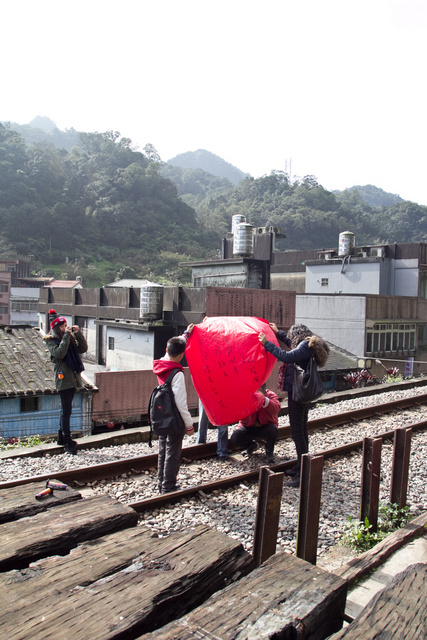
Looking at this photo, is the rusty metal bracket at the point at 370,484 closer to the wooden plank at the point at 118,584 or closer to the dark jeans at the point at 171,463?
the dark jeans at the point at 171,463

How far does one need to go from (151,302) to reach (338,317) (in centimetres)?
1316

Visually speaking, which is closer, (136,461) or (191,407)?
(136,461)

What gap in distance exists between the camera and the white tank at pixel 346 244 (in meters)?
39.2

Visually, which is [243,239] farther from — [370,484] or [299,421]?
[370,484]

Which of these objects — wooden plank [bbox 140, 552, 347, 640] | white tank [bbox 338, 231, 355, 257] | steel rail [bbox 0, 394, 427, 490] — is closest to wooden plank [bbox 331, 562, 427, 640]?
wooden plank [bbox 140, 552, 347, 640]

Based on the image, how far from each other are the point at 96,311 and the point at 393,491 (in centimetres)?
2476

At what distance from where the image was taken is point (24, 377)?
1434 cm

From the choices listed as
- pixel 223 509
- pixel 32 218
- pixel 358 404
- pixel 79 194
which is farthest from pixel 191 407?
pixel 79 194

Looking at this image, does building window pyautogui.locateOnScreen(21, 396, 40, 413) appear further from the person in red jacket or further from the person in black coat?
the person in black coat

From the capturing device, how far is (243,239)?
108 ft

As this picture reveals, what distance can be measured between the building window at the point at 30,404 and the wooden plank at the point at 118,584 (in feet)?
42.8

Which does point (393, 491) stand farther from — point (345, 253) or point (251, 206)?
point (251, 206)

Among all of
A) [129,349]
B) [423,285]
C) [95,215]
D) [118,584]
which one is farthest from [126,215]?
[118,584]

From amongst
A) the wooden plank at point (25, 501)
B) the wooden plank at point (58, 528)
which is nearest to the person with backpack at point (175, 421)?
the wooden plank at point (25, 501)
